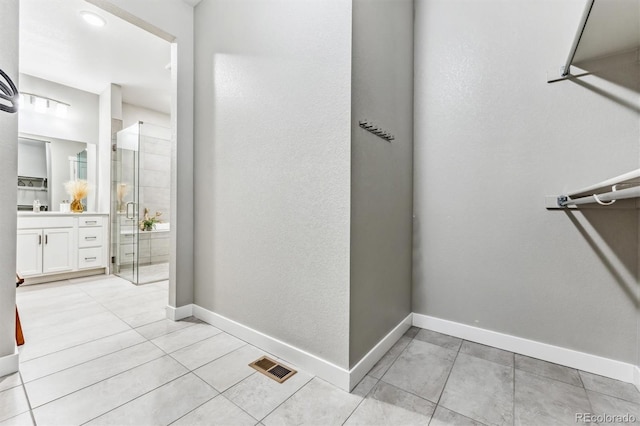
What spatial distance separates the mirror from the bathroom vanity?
1.77ft

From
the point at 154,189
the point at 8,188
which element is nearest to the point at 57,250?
the point at 154,189

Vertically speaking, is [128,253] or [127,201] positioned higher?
[127,201]

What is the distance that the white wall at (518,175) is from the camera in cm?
154

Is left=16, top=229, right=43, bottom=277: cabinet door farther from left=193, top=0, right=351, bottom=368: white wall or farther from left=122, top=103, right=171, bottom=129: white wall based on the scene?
left=193, top=0, right=351, bottom=368: white wall

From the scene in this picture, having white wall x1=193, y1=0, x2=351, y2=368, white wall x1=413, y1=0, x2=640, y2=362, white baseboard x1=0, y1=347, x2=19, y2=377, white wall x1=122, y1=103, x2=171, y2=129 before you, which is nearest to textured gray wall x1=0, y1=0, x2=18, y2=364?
white baseboard x1=0, y1=347, x2=19, y2=377

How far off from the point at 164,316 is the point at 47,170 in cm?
311

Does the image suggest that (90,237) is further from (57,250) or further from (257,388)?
(257,388)

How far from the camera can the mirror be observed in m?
3.63

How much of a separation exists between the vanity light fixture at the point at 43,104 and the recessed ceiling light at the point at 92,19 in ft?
5.71

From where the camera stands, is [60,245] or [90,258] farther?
[90,258]

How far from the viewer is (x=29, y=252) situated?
10.7ft

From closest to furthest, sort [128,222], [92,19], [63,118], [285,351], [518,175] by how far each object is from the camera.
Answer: [285,351], [518,175], [92,19], [128,222], [63,118]

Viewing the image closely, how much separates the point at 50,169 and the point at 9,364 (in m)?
3.34

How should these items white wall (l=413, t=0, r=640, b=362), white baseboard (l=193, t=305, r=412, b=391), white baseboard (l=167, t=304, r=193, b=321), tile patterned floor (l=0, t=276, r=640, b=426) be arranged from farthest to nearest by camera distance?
white baseboard (l=167, t=304, r=193, b=321)
white wall (l=413, t=0, r=640, b=362)
white baseboard (l=193, t=305, r=412, b=391)
tile patterned floor (l=0, t=276, r=640, b=426)
